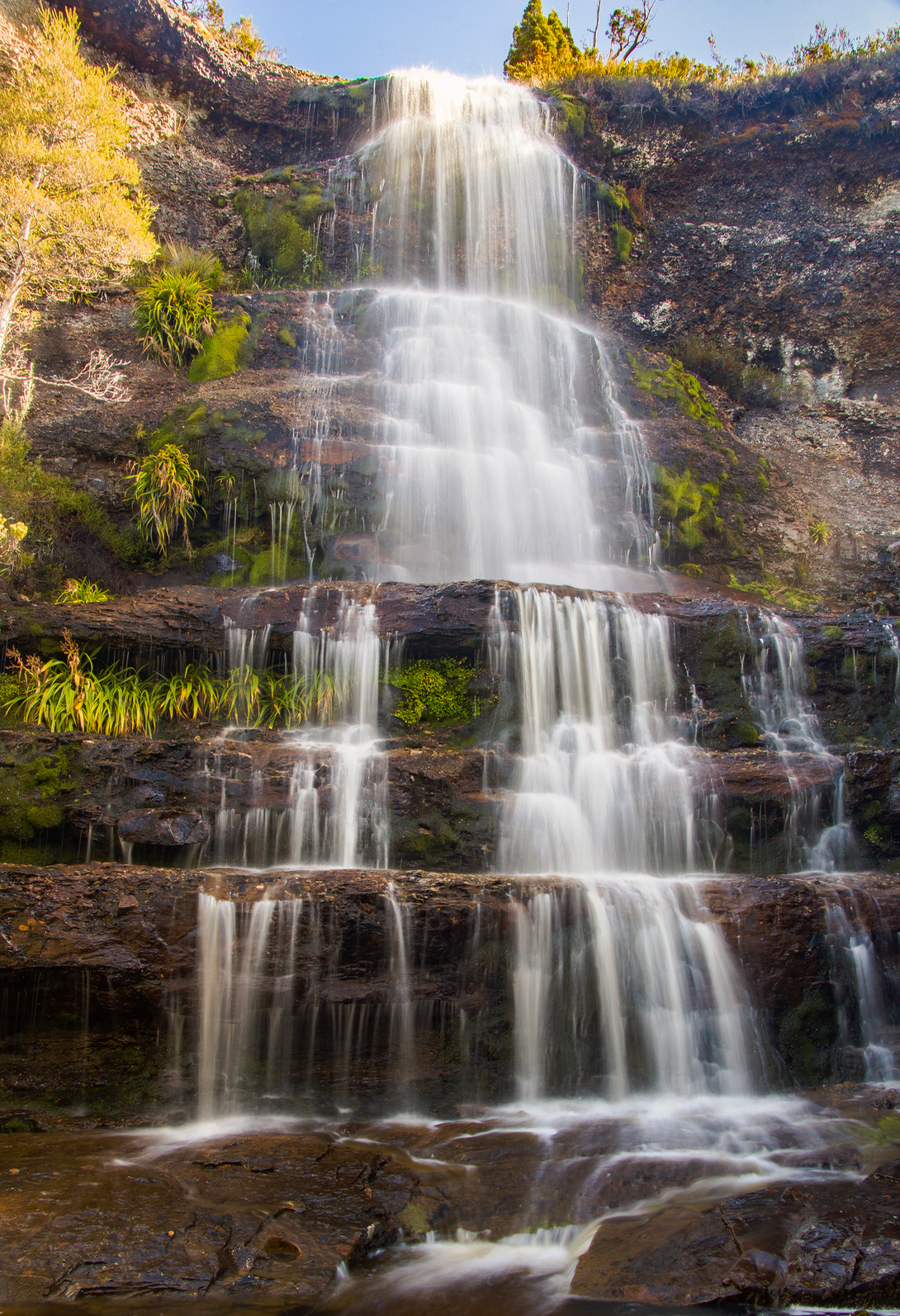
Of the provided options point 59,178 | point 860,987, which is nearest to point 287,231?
point 59,178

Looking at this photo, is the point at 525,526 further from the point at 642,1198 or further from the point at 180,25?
the point at 180,25

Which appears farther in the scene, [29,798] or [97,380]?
[97,380]

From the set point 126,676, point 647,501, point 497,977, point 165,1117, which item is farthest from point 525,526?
point 165,1117

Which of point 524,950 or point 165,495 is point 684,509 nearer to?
point 165,495

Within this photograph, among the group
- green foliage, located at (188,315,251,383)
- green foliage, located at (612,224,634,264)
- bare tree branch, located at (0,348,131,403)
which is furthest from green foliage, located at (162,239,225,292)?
green foliage, located at (612,224,634,264)

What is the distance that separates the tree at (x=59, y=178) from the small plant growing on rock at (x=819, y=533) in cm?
1288

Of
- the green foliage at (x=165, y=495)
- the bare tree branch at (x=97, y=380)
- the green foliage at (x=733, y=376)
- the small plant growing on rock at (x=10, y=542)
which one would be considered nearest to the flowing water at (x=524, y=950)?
the green foliage at (x=165, y=495)

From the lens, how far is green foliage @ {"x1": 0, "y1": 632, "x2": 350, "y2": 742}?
859 centimetres

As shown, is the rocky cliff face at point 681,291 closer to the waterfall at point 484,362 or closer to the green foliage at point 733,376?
the green foliage at point 733,376

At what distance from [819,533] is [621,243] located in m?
9.00

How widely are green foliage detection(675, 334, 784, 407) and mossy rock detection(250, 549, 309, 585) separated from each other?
1119cm

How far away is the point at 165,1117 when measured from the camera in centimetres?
536

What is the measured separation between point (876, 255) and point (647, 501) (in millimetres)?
10175

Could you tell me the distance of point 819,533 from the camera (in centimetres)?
1510
